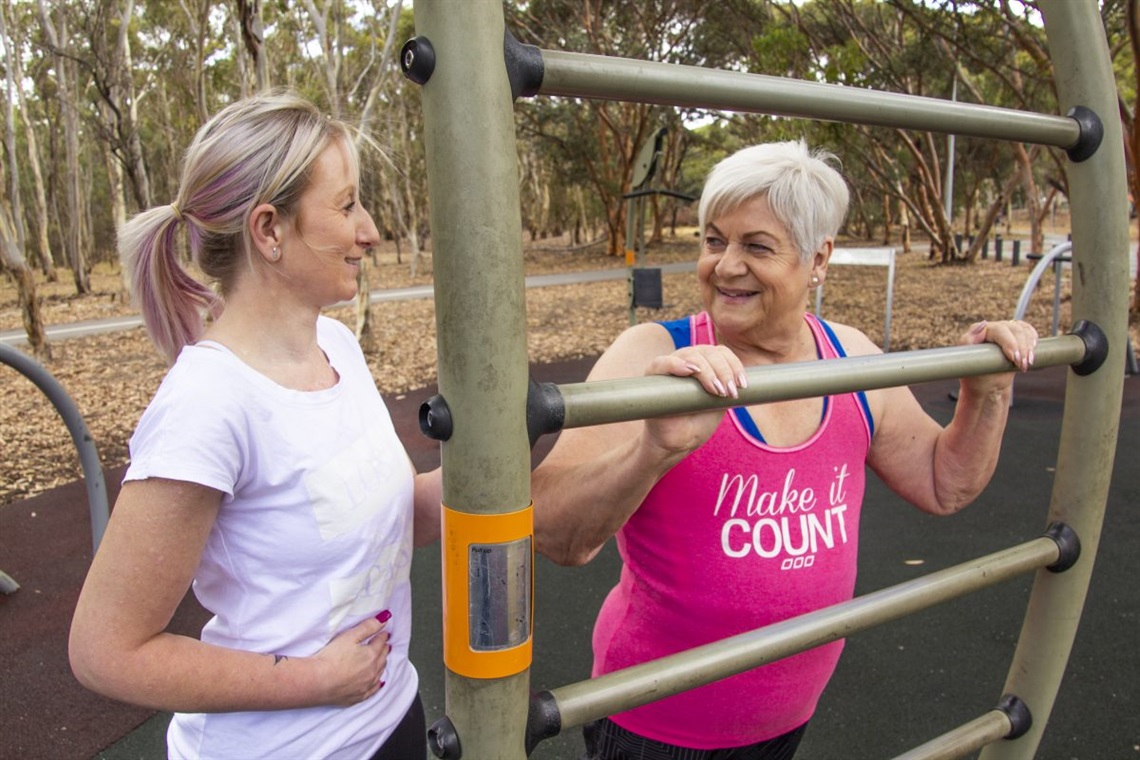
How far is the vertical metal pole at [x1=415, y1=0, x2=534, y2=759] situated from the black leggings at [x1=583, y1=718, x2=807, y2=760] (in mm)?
866

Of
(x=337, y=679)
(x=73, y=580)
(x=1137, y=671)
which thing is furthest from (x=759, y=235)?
(x=73, y=580)

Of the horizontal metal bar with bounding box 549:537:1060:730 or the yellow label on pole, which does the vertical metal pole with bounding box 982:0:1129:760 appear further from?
the yellow label on pole

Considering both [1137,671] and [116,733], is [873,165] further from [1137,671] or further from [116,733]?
[116,733]

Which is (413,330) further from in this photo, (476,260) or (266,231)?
(476,260)

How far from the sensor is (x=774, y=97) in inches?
37.1

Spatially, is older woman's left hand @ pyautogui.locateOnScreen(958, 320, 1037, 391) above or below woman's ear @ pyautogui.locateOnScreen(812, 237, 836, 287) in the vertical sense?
below

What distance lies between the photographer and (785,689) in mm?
1495

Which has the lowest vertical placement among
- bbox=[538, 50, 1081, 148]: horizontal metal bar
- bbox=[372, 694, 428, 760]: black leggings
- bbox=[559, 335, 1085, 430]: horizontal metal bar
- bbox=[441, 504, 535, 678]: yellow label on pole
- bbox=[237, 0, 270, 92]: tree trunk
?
bbox=[372, 694, 428, 760]: black leggings

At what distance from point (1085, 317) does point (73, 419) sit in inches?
141

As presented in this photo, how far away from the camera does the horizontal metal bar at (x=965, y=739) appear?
1225 millimetres

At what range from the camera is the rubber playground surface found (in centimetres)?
273

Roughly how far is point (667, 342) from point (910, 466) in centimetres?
55

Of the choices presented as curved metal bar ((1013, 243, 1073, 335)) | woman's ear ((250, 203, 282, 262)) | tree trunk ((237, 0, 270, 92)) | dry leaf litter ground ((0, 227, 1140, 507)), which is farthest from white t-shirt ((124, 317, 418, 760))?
tree trunk ((237, 0, 270, 92))

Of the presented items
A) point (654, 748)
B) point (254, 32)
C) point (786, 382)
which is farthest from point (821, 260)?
point (254, 32)
